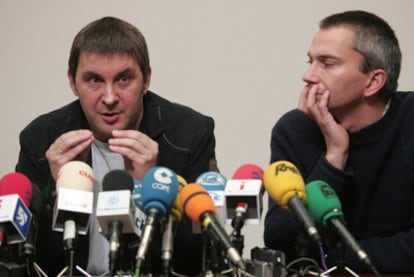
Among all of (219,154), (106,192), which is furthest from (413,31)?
(106,192)

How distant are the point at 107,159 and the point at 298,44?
148cm

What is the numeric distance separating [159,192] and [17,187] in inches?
18.1

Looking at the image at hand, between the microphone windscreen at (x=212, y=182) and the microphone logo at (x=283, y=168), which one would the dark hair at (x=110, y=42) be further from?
the microphone logo at (x=283, y=168)

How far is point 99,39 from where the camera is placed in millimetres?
2721

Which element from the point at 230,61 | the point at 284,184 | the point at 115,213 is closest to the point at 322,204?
the point at 284,184

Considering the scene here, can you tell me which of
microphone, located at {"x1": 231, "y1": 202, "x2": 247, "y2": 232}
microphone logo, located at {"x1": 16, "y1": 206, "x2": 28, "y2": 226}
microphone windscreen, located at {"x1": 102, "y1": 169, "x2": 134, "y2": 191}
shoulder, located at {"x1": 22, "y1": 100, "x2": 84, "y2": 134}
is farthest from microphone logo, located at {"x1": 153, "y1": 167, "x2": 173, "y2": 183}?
shoulder, located at {"x1": 22, "y1": 100, "x2": 84, "y2": 134}

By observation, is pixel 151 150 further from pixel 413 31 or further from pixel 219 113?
pixel 413 31

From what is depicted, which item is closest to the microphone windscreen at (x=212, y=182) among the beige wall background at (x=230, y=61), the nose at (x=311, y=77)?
the nose at (x=311, y=77)

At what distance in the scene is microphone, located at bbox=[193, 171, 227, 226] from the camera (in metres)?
1.90

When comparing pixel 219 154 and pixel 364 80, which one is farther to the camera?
pixel 219 154

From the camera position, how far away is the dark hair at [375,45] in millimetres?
2756

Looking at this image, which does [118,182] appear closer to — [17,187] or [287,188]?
[17,187]

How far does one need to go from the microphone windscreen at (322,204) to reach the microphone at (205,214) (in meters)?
0.29

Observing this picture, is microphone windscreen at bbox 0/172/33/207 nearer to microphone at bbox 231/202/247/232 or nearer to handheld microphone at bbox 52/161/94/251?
handheld microphone at bbox 52/161/94/251
